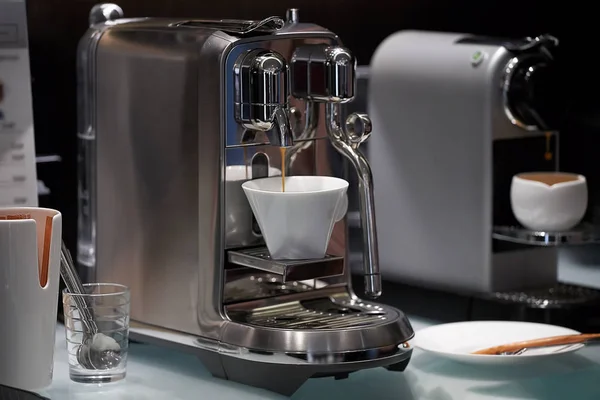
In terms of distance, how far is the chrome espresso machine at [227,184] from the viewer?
1074mm

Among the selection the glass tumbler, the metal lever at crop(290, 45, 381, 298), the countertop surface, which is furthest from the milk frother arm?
the glass tumbler

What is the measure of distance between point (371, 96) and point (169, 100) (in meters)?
0.40

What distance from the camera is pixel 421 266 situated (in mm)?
1464

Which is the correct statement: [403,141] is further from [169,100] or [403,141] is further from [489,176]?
[169,100]

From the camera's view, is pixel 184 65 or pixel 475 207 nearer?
pixel 184 65

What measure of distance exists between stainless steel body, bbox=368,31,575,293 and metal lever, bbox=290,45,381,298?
0.27 m

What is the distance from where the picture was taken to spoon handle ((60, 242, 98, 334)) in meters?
1.10

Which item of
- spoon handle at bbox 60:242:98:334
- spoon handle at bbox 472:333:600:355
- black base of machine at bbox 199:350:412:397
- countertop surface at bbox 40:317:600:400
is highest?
spoon handle at bbox 60:242:98:334

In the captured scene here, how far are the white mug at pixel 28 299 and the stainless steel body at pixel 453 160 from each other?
0.53 meters

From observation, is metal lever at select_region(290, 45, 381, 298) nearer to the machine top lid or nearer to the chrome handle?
the machine top lid

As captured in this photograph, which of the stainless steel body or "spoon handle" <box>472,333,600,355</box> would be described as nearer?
"spoon handle" <box>472,333,600,355</box>

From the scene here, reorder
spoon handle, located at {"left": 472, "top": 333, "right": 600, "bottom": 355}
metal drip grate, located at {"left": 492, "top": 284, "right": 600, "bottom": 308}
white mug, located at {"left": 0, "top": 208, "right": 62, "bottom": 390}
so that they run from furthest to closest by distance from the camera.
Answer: metal drip grate, located at {"left": 492, "top": 284, "right": 600, "bottom": 308} → spoon handle, located at {"left": 472, "top": 333, "right": 600, "bottom": 355} → white mug, located at {"left": 0, "top": 208, "right": 62, "bottom": 390}

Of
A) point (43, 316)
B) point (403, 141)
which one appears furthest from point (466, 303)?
point (43, 316)

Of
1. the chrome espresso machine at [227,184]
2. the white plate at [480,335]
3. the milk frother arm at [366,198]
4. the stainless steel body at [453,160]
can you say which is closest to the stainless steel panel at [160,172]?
the chrome espresso machine at [227,184]
